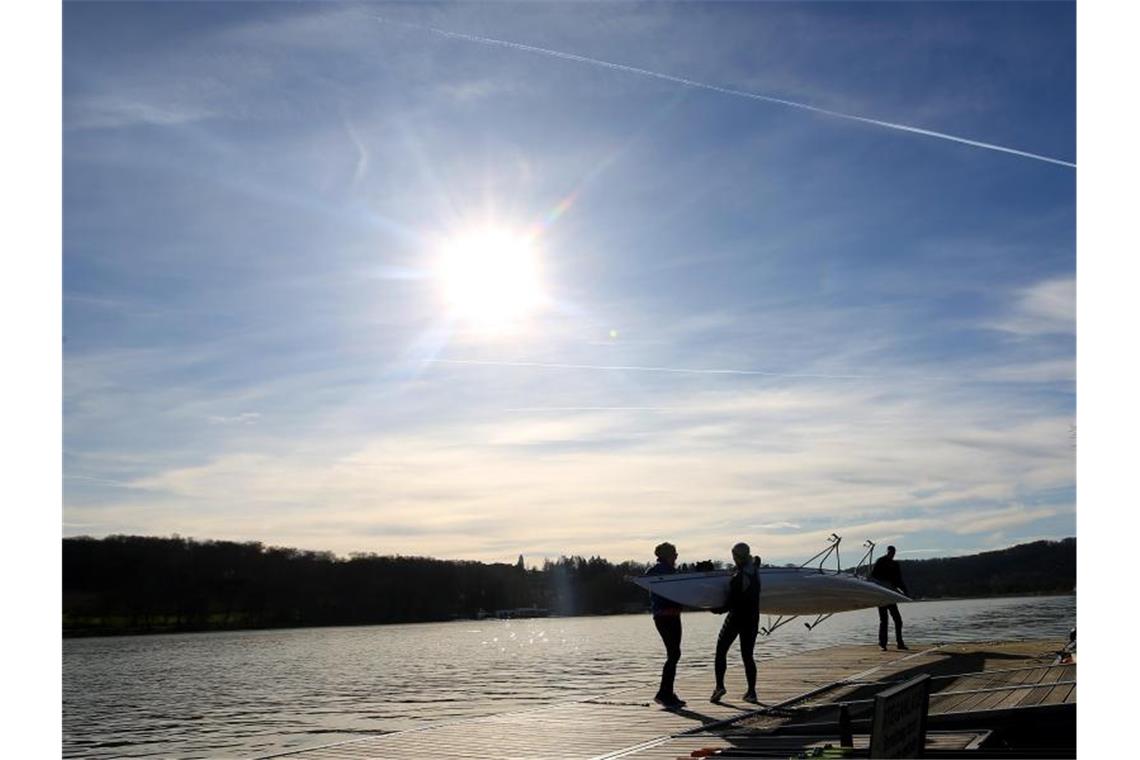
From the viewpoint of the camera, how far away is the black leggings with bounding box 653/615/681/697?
1336 cm

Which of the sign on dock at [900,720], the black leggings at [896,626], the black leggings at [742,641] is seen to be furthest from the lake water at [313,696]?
the sign on dock at [900,720]

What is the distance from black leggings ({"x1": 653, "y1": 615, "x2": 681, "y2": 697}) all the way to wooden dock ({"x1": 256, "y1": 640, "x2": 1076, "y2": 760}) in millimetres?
294

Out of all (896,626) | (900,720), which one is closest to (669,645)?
(900,720)

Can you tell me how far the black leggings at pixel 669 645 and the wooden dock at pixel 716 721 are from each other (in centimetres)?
29

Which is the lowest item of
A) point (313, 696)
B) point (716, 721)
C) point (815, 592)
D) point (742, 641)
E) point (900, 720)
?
point (313, 696)

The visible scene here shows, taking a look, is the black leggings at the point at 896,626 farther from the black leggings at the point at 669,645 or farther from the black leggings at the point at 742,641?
the black leggings at the point at 669,645

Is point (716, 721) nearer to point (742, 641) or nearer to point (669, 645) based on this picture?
point (669, 645)

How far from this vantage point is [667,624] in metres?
13.6

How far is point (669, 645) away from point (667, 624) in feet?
0.87

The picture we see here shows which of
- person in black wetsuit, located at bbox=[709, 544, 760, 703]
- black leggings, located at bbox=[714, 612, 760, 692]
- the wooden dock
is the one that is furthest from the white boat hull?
person in black wetsuit, located at bbox=[709, 544, 760, 703]

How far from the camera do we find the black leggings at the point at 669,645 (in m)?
13.4

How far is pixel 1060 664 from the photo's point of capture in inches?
598
